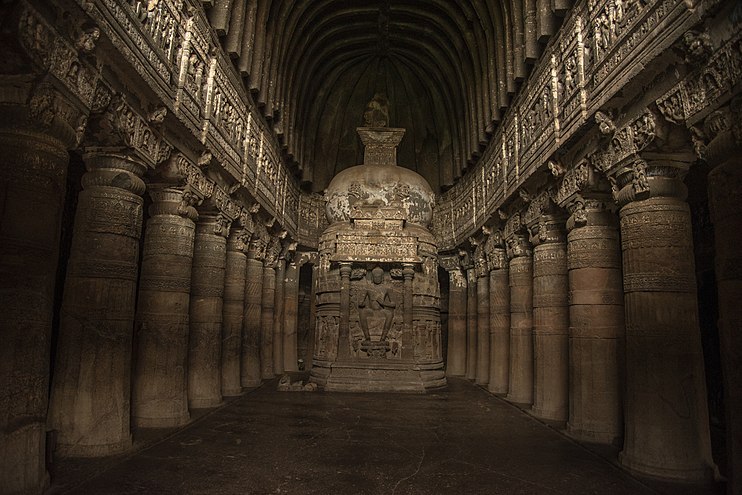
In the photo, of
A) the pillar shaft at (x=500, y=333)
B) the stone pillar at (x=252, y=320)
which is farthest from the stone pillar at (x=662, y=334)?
the stone pillar at (x=252, y=320)

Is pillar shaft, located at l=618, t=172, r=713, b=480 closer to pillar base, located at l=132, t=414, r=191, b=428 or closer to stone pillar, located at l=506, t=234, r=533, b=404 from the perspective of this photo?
stone pillar, located at l=506, t=234, r=533, b=404

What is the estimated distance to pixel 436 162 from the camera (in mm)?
21656

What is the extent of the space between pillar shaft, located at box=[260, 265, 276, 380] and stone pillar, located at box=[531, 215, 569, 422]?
Answer: 8144 mm

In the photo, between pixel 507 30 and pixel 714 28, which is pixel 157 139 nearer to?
pixel 714 28

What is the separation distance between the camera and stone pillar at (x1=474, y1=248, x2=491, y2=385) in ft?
47.9

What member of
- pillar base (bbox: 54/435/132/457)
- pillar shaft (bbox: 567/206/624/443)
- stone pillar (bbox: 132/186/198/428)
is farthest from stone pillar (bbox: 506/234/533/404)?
pillar base (bbox: 54/435/132/457)

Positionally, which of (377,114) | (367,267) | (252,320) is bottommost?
(252,320)

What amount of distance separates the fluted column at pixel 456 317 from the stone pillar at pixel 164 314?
11.3m

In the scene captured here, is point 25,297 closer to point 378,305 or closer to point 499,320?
point 378,305

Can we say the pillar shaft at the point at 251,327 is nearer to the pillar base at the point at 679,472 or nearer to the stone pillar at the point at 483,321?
the stone pillar at the point at 483,321

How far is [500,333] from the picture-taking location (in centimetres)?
1314

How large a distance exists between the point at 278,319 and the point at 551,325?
394 inches

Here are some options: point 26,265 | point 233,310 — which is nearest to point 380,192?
point 233,310

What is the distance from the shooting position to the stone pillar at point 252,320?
13.1 meters
